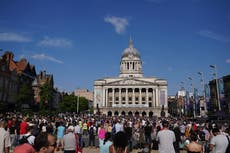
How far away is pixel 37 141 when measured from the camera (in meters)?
4.90

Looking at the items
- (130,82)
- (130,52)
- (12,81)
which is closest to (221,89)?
(12,81)

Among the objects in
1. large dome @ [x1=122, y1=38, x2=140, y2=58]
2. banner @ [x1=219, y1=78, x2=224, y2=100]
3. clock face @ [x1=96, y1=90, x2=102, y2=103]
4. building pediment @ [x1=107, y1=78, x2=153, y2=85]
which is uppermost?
large dome @ [x1=122, y1=38, x2=140, y2=58]

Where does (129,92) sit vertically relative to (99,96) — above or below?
above

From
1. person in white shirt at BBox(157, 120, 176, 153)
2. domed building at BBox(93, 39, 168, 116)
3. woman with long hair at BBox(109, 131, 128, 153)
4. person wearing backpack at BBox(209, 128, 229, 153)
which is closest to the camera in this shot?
woman with long hair at BBox(109, 131, 128, 153)

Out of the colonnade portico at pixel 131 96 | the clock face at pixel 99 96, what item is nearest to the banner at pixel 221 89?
the colonnade portico at pixel 131 96

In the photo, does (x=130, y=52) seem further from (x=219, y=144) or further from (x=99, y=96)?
(x=219, y=144)

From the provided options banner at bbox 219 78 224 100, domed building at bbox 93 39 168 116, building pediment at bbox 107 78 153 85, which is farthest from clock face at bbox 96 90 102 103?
banner at bbox 219 78 224 100

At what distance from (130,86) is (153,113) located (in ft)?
53.7

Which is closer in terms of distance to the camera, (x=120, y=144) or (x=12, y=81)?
(x=120, y=144)

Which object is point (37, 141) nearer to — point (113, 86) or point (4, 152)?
point (4, 152)

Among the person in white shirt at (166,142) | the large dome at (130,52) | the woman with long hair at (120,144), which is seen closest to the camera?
the woman with long hair at (120,144)

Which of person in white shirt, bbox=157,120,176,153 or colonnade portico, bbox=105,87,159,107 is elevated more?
colonnade portico, bbox=105,87,159,107

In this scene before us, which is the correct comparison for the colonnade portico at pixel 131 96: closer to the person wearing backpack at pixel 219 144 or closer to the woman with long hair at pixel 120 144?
the person wearing backpack at pixel 219 144

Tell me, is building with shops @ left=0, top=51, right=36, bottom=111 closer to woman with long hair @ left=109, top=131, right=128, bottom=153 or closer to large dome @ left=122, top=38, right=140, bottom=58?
woman with long hair @ left=109, top=131, right=128, bottom=153
